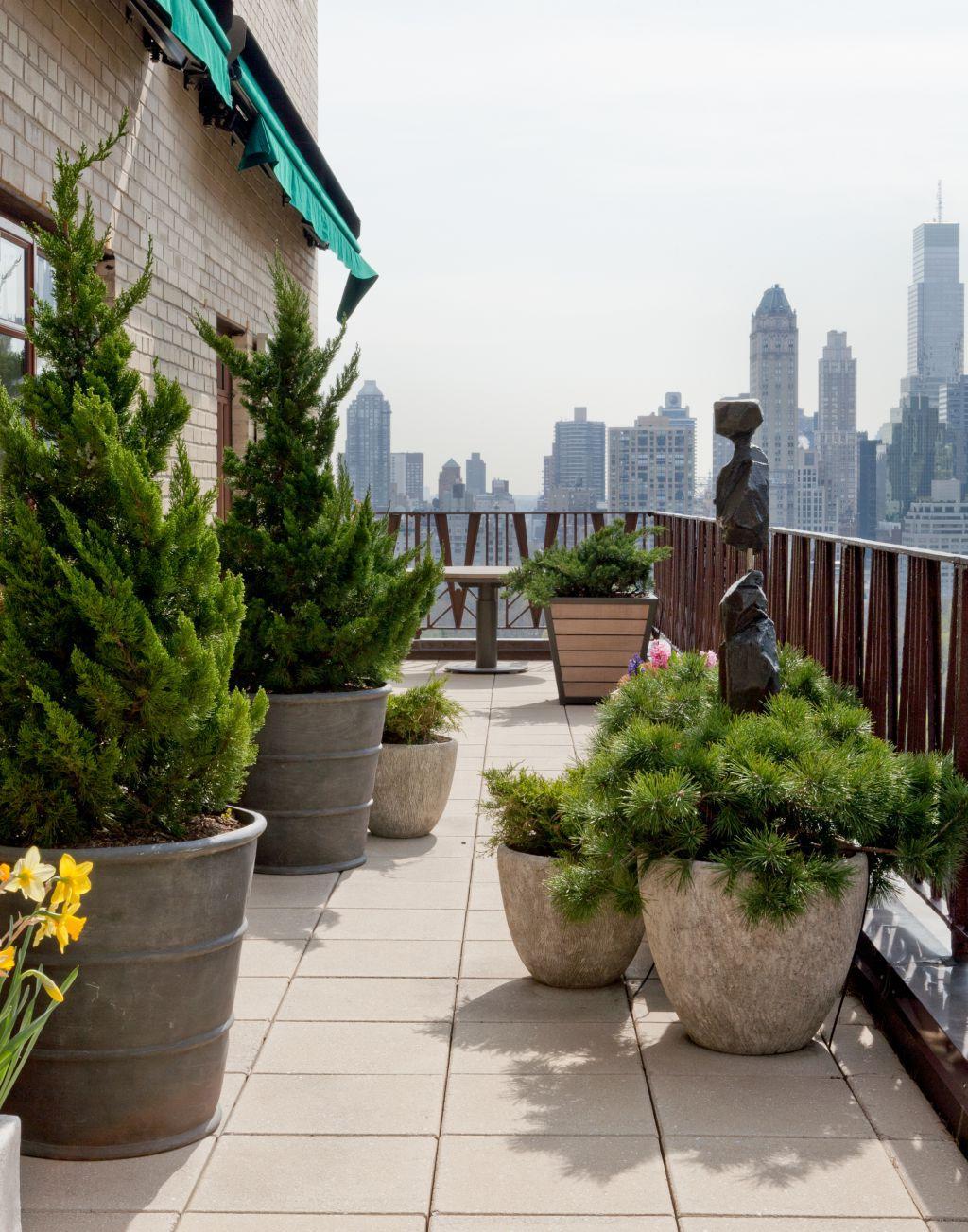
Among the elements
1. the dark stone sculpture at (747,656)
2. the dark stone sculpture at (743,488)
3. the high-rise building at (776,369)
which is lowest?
the dark stone sculpture at (747,656)

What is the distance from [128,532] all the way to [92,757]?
1.59 ft

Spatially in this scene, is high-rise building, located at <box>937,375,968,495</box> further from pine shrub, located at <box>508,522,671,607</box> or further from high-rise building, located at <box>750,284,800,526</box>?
pine shrub, located at <box>508,522,671,607</box>

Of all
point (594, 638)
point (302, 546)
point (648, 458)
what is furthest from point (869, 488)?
point (302, 546)

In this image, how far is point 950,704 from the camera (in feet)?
11.8

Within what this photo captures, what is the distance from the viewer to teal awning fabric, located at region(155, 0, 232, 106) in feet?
14.7

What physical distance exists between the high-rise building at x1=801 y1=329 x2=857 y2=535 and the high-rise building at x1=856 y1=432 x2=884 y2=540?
1.60ft

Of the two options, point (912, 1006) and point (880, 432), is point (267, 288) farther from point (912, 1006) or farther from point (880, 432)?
point (880, 432)

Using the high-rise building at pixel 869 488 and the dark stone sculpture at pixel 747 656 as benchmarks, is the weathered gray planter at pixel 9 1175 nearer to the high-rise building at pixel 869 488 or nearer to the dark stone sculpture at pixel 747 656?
the dark stone sculpture at pixel 747 656

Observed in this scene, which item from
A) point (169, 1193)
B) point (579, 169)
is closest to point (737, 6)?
point (169, 1193)

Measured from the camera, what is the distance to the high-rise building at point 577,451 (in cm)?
4428

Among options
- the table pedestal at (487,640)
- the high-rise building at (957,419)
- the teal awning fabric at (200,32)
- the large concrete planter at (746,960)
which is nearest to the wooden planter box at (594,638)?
the table pedestal at (487,640)

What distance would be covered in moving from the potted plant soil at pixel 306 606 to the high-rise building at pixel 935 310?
52.7m

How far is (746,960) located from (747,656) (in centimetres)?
99

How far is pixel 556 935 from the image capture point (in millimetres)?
3633
